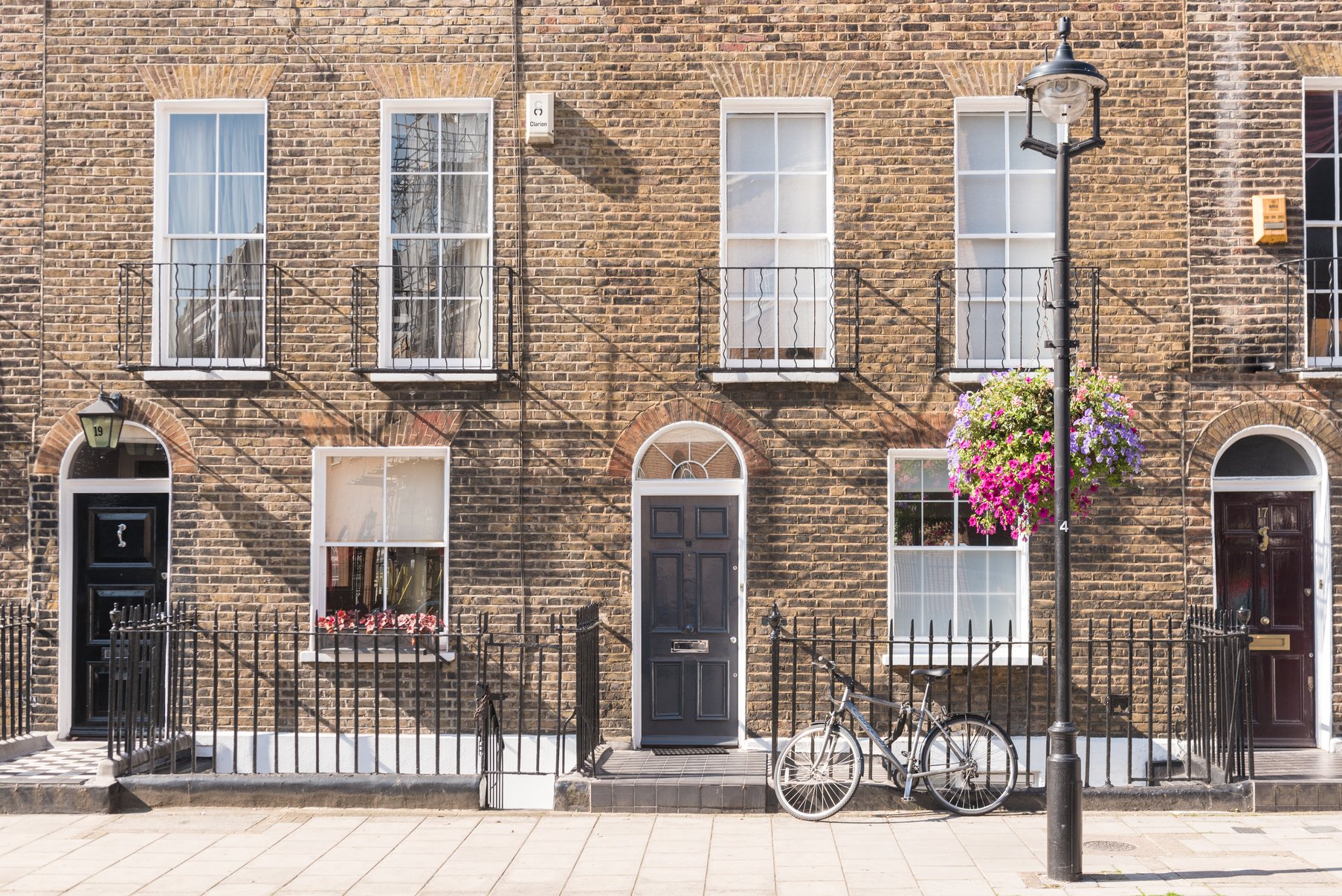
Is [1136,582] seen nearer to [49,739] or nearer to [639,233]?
[639,233]

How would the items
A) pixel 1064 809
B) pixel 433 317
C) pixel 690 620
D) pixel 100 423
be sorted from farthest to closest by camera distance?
pixel 433 317 → pixel 690 620 → pixel 100 423 → pixel 1064 809

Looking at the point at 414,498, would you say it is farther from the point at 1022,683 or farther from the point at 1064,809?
the point at 1064,809

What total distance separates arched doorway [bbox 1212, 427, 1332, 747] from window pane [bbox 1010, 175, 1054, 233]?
2563 mm

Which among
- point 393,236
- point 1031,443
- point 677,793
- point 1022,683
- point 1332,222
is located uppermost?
point 1332,222

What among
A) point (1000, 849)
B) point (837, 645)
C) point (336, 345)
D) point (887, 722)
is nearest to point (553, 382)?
point (336, 345)

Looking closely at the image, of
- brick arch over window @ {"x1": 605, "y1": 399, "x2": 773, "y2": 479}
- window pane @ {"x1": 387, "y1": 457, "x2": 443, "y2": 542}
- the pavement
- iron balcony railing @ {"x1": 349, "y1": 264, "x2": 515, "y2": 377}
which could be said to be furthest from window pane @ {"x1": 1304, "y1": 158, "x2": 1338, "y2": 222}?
window pane @ {"x1": 387, "y1": 457, "x2": 443, "y2": 542}

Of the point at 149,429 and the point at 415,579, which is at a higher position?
the point at 149,429

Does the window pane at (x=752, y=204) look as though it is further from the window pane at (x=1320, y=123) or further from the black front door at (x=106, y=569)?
the black front door at (x=106, y=569)

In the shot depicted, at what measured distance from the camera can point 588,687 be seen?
9.47m

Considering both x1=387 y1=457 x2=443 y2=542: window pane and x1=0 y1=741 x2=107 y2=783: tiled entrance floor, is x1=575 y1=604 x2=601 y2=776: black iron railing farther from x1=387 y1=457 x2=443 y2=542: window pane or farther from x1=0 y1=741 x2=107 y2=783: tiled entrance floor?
x1=0 y1=741 x2=107 y2=783: tiled entrance floor

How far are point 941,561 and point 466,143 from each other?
581 cm

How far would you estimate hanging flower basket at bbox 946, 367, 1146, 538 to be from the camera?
8.54 m

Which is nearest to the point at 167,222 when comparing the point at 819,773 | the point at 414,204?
the point at 414,204

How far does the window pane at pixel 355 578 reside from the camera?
35.4 ft
